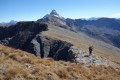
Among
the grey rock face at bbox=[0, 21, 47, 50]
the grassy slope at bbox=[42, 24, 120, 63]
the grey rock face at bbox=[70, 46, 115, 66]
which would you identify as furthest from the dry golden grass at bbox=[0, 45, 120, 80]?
the grey rock face at bbox=[0, 21, 47, 50]

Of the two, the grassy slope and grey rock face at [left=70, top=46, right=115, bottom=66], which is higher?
grey rock face at [left=70, top=46, right=115, bottom=66]

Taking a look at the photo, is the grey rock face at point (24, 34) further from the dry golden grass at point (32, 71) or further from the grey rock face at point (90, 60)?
the dry golden grass at point (32, 71)

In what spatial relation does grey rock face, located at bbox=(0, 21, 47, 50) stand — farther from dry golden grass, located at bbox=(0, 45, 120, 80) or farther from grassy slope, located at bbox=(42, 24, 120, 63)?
Answer: dry golden grass, located at bbox=(0, 45, 120, 80)

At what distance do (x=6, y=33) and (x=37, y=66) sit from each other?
172096 millimetres

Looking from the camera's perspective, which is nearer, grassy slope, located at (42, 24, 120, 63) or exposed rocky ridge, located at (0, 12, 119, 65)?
exposed rocky ridge, located at (0, 12, 119, 65)

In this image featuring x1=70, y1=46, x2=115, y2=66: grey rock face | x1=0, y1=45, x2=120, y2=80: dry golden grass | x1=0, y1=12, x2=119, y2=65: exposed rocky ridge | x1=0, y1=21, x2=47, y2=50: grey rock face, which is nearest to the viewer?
x1=0, y1=45, x2=120, y2=80: dry golden grass

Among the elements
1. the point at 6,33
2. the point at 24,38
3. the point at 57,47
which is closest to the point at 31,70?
the point at 57,47

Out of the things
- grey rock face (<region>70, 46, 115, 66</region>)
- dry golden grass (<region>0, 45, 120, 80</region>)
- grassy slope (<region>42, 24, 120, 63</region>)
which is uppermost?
dry golden grass (<region>0, 45, 120, 80</region>)

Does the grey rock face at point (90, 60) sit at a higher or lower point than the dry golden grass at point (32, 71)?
lower

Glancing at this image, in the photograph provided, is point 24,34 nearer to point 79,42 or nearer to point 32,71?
point 79,42

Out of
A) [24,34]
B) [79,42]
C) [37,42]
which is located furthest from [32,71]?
[24,34]

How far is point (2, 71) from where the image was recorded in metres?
15.0

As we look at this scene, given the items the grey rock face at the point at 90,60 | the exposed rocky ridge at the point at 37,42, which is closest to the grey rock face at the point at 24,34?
the exposed rocky ridge at the point at 37,42

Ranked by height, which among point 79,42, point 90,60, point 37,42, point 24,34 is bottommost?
point 79,42
